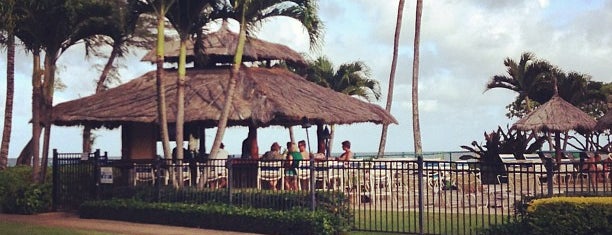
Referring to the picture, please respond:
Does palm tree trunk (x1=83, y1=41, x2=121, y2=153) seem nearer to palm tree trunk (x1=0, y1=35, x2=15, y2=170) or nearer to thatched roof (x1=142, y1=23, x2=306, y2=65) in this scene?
thatched roof (x1=142, y1=23, x2=306, y2=65)

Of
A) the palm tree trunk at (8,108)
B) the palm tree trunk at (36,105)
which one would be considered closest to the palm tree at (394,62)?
the palm tree trunk at (8,108)

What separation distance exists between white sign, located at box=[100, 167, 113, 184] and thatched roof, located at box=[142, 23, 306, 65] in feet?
17.5

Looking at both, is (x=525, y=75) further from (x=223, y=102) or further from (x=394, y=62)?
(x=223, y=102)

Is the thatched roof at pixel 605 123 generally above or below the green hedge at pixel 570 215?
above

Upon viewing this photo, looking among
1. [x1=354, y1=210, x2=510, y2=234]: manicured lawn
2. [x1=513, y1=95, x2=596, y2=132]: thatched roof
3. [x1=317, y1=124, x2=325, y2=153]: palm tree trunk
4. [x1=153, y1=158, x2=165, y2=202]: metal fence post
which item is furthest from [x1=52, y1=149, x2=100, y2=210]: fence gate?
[x1=513, y1=95, x2=596, y2=132]: thatched roof

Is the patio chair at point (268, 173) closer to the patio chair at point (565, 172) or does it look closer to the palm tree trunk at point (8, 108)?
the patio chair at point (565, 172)

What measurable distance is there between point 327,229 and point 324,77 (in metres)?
22.2

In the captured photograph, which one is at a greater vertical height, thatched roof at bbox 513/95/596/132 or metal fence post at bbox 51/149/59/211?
thatched roof at bbox 513/95/596/132

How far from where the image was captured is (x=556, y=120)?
26.1 metres

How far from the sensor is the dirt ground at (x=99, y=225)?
49.9 ft

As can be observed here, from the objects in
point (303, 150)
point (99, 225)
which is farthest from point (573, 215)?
point (303, 150)

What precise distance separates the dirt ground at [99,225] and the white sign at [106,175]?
0.95 meters

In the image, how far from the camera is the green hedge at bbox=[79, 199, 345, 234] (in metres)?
14.3

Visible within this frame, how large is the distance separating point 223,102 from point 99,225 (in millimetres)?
5260
